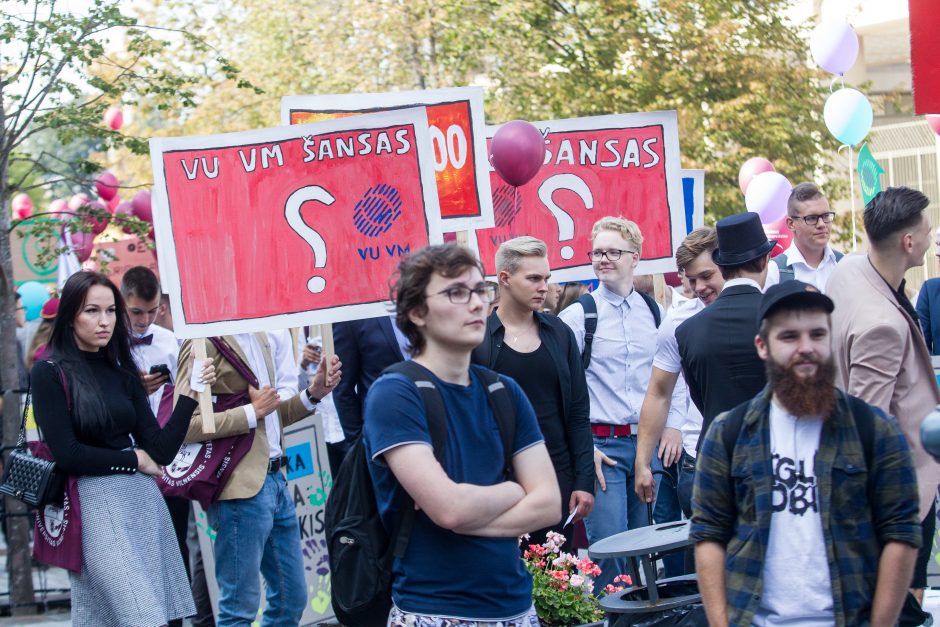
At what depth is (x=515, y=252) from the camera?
641 centimetres

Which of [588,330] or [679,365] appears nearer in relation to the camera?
[679,365]

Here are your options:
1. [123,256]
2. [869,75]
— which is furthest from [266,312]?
[869,75]

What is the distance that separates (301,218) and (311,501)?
6.83 feet

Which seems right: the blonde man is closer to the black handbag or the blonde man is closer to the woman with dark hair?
the woman with dark hair

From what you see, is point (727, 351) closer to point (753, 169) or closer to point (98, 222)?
point (98, 222)

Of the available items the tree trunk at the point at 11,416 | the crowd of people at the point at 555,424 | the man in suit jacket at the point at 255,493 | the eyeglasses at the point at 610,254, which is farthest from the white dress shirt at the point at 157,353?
the eyeglasses at the point at 610,254

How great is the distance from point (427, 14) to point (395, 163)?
46.8 ft

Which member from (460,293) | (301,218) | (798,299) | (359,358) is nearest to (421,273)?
(460,293)

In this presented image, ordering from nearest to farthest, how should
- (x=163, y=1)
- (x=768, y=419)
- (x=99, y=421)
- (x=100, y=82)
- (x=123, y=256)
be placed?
(x=768, y=419) → (x=99, y=421) → (x=100, y=82) → (x=123, y=256) → (x=163, y=1)

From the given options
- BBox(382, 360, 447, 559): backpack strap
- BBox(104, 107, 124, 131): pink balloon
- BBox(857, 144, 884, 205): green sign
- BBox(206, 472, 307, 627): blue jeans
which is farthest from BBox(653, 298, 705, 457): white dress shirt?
BBox(104, 107, 124, 131): pink balloon

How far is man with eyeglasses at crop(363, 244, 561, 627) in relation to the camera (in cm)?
382

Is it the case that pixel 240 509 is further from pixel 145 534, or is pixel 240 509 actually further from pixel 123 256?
pixel 123 256

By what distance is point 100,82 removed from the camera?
361 inches

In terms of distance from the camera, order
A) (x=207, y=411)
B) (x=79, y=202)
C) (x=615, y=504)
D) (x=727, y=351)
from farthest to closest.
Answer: (x=79, y=202) → (x=615, y=504) → (x=207, y=411) → (x=727, y=351)
